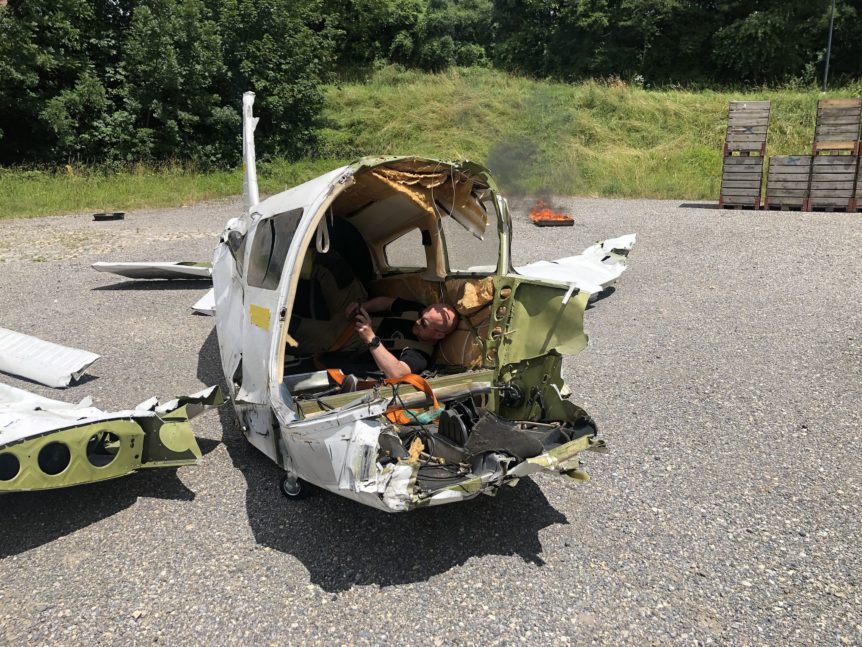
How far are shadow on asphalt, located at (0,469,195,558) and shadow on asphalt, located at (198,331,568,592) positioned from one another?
26.7 inches

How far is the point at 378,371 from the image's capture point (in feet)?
16.5

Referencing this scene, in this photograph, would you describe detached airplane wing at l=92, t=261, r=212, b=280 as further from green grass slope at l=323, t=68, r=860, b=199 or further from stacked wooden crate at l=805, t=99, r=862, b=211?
stacked wooden crate at l=805, t=99, r=862, b=211

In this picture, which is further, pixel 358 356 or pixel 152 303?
pixel 152 303

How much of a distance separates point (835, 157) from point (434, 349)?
524 inches

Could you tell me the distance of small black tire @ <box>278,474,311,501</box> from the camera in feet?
13.2

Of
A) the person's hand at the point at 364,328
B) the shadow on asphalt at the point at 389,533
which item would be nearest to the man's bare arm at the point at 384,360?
the person's hand at the point at 364,328

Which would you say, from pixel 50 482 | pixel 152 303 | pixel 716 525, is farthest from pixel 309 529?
pixel 152 303

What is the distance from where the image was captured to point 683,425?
5145 mm

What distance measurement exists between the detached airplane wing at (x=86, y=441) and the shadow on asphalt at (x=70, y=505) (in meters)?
0.27

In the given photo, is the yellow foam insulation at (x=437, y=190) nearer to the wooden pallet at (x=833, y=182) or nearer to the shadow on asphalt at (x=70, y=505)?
the shadow on asphalt at (x=70, y=505)

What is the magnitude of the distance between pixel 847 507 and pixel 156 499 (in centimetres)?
457

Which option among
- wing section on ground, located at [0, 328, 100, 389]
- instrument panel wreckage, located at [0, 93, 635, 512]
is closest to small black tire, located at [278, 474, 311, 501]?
instrument panel wreckage, located at [0, 93, 635, 512]

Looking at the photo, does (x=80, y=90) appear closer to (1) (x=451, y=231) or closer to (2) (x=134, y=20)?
(2) (x=134, y=20)

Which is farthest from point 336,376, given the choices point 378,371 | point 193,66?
point 193,66
